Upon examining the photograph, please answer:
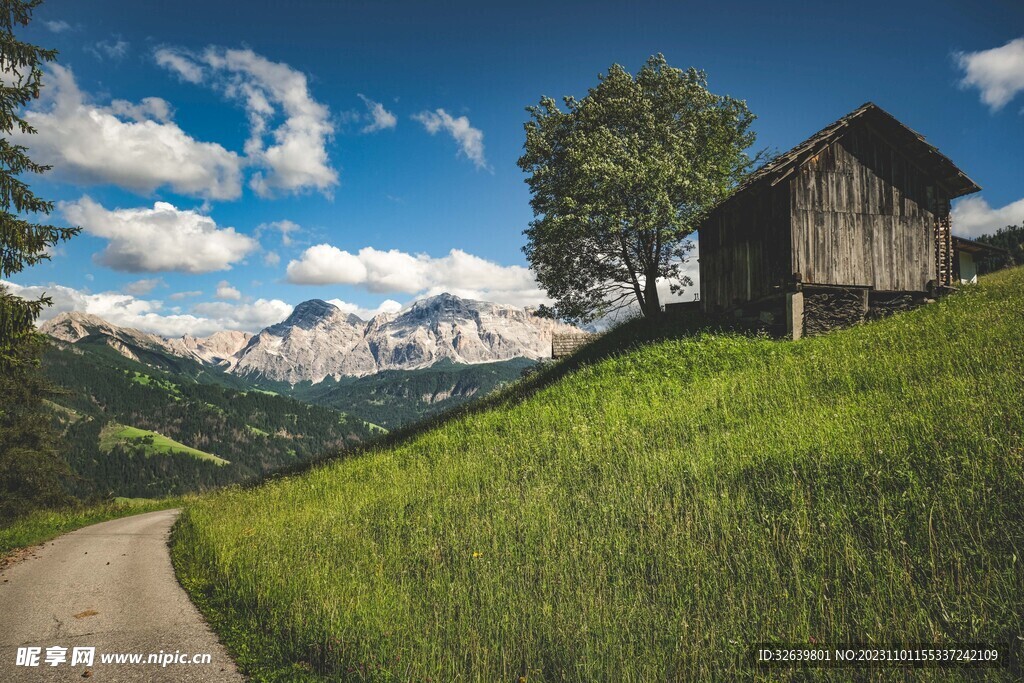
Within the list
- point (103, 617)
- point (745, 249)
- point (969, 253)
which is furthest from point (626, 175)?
point (969, 253)

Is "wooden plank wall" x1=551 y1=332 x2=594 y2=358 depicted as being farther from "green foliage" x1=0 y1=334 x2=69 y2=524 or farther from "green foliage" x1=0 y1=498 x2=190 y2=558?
"green foliage" x1=0 y1=334 x2=69 y2=524

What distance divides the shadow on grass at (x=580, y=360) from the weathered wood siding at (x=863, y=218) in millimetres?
4164

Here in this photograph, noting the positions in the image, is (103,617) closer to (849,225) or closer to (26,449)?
(849,225)

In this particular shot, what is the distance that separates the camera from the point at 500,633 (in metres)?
5.64

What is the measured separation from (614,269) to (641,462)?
19227mm

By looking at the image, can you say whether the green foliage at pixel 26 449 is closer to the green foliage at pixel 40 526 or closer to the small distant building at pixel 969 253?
the green foliage at pixel 40 526

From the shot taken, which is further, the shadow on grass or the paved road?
the shadow on grass

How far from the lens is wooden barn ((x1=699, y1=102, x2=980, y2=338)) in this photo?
64.4ft

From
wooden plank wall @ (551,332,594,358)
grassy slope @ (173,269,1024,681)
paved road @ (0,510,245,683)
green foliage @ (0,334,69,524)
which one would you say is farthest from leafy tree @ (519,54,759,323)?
green foliage @ (0,334,69,524)

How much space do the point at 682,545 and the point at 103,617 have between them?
8759mm

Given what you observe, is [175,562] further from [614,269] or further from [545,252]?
[614,269]

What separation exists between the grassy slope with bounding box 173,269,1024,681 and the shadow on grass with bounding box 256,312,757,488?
8.23 metres

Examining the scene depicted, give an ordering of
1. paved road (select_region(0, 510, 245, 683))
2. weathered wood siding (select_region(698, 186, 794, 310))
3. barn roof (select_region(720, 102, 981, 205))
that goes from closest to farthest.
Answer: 1. paved road (select_region(0, 510, 245, 683))
2. barn roof (select_region(720, 102, 981, 205))
3. weathered wood siding (select_region(698, 186, 794, 310))

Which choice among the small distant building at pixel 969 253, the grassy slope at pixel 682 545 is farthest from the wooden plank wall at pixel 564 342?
the small distant building at pixel 969 253
